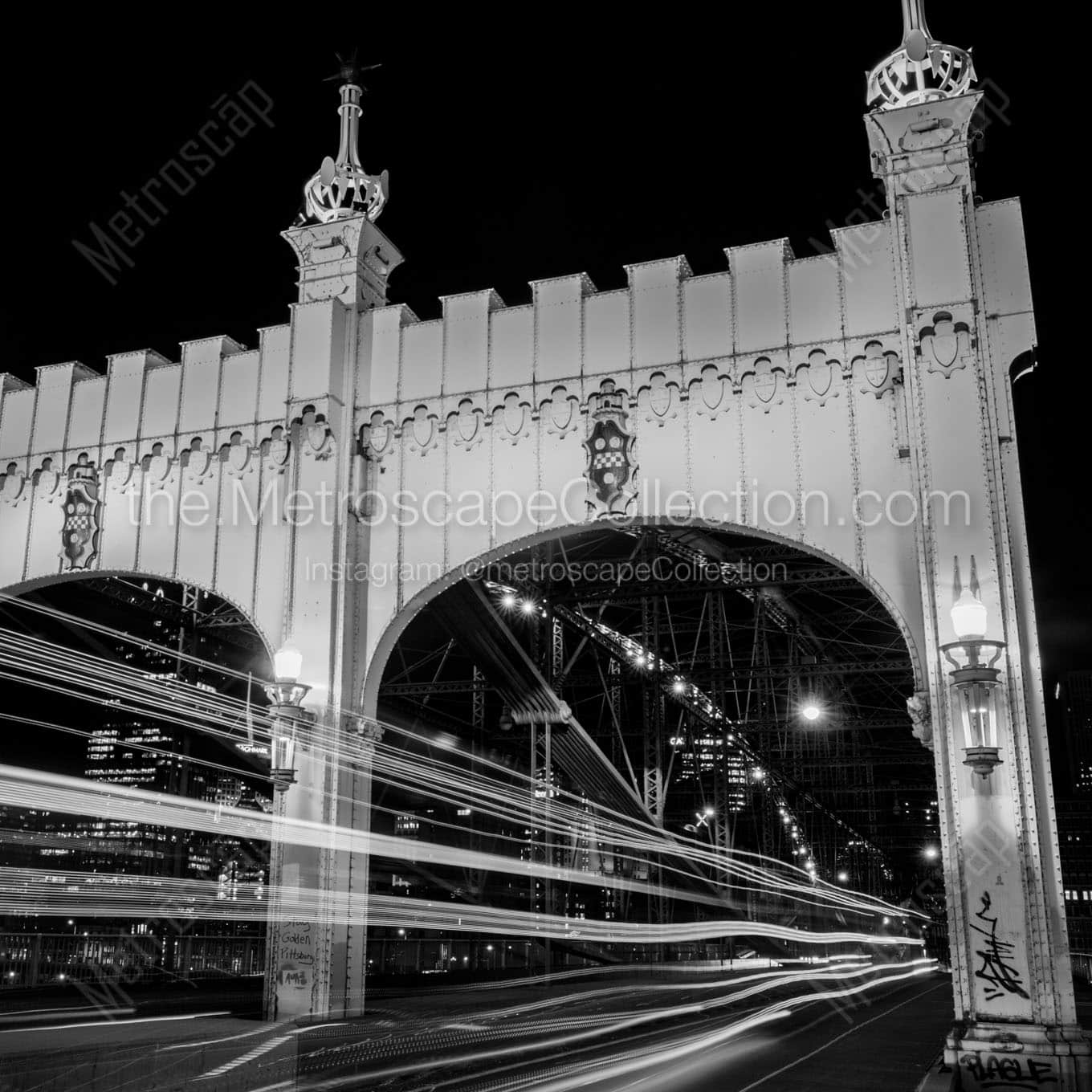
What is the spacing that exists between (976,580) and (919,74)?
293 inches

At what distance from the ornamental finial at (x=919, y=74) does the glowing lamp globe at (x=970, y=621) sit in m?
7.38

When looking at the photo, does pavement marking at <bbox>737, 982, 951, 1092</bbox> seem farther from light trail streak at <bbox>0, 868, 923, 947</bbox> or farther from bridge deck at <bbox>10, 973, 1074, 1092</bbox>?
light trail streak at <bbox>0, 868, 923, 947</bbox>

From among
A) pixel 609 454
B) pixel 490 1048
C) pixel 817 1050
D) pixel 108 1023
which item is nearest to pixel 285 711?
pixel 108 1023

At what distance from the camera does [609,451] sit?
17.0 metres

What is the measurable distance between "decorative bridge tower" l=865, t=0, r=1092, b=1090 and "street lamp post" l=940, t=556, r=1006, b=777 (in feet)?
0.07

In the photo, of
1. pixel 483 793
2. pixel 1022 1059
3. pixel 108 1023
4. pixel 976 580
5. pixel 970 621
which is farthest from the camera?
pixel 483 793

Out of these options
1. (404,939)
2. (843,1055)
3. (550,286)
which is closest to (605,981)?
(404,939)

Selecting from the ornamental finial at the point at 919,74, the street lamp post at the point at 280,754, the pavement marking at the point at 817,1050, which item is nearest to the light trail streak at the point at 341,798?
the street lamp post at the point at 280,754

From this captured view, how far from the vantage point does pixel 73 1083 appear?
377 inches

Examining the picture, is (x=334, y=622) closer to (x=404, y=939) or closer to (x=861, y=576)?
(x=861, y=576)

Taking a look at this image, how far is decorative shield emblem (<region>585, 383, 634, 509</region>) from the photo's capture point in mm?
16906

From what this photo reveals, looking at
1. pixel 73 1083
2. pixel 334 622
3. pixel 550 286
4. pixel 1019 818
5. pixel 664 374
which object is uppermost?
pixel 550 286

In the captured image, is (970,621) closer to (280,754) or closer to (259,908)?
(280,754)

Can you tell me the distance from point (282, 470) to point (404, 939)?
14955mm
